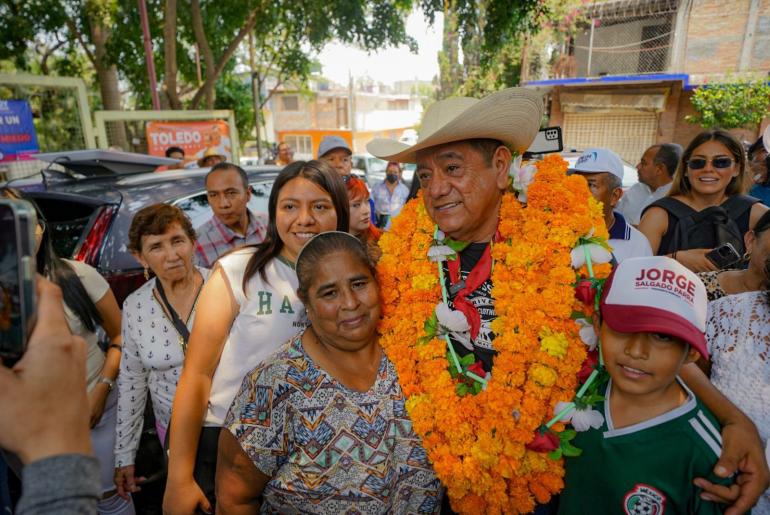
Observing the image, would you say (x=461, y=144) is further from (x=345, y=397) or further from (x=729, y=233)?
(x=729, y=233)

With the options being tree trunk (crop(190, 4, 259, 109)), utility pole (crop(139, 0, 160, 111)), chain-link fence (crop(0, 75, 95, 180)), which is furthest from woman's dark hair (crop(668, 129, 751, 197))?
chain-link fence (crop(0, 75, 95, 180))

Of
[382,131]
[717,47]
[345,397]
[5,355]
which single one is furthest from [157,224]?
[382,131]

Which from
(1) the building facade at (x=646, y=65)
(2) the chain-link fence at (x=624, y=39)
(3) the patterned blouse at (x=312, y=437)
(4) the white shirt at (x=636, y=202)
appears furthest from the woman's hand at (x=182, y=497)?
(2) the chain-link fence at (x=624, y=39)

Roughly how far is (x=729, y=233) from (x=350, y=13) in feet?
27.6

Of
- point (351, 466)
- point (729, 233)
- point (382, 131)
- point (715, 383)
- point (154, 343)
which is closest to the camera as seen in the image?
point (351, 466)

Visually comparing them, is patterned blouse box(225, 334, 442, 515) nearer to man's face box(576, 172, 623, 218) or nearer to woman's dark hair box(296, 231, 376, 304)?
woman's dark hair box(296, 231, 376, 304)

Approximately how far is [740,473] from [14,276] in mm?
2074

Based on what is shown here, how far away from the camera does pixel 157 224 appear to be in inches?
102

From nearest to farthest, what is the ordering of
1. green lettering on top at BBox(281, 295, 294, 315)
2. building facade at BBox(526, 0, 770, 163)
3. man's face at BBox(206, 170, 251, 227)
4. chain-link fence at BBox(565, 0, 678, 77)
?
green lettering on top at BBox(281, 295, 294, 315) < man's face at BBox(206, 170, 251, 227) < building facade at BBox(526, 0, 770, 163) < chain-link fence at BBox(565, 0, 678, 77)

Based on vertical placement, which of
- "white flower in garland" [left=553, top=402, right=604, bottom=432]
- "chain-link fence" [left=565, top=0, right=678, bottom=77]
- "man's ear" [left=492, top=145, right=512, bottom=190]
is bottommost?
"white flower in garland" [left=553, top=402, right=604, bottom=432]

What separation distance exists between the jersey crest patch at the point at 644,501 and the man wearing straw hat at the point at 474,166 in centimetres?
71

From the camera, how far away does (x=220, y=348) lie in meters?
1.96

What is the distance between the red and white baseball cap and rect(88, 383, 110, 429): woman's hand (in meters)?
2.66

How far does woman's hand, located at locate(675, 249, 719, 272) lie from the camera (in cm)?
258
